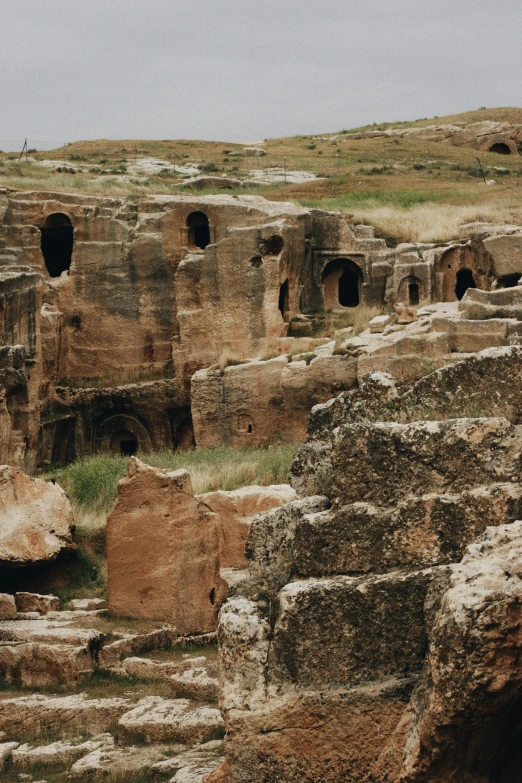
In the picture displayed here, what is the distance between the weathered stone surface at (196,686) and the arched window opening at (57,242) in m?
21.3

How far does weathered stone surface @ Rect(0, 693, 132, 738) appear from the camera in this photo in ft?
38.6

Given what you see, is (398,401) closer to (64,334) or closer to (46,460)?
(46,460)

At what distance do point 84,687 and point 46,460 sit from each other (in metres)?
14.4

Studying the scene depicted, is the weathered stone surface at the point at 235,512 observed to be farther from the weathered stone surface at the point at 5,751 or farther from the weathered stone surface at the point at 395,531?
the weathered stone surface at the point at 395,531

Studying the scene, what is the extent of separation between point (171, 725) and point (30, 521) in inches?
252

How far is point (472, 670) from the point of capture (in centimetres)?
584

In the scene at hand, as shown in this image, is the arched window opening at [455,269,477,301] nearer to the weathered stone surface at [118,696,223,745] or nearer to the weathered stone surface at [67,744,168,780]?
the weathered stone surface at [118,696,223,745]

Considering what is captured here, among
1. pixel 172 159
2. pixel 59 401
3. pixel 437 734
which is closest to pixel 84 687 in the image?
pixel 437 734

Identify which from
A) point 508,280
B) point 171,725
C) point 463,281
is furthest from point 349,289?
point 171,725

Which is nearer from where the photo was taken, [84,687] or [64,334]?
[84,687]

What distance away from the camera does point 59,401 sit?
29.8 metres

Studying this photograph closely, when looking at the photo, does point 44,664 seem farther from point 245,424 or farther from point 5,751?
point 245,424

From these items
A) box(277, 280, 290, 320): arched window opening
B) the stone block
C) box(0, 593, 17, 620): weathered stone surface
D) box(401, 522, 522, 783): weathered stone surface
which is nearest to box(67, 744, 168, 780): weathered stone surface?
box(401, 522, 522, 783): weathered stone surface

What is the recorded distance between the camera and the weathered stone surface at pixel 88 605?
626 inches
